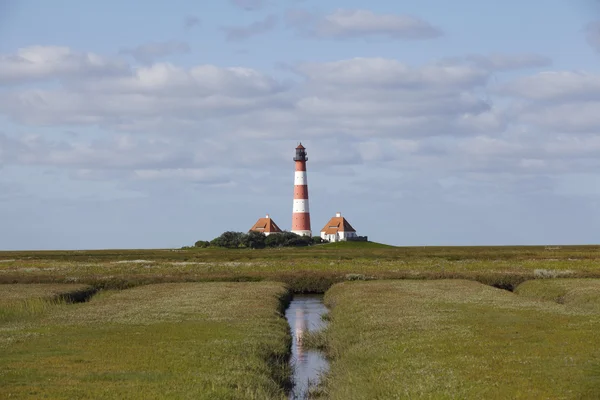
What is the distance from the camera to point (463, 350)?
23.9m

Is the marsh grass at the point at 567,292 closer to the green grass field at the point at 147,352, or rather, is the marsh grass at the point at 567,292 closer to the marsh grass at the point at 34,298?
the green grass field at the point at 147,352

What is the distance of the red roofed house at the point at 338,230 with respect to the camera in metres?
170

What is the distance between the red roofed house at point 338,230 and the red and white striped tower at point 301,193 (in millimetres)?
23922

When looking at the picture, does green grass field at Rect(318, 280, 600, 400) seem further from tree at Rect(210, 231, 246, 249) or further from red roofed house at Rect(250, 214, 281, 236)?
red roofed house at Rect(250, 214, 281, 236)

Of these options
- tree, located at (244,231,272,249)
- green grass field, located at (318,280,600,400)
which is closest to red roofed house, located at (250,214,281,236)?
tree, located at (244,231,272,249)

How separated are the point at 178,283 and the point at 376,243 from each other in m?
108

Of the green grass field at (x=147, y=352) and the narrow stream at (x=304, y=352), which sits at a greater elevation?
the green grass field at (x=147, y=352)

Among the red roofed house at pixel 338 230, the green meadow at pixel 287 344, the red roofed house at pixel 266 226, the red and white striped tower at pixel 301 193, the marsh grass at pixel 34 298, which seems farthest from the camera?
the red roofed house at pixel 338 230

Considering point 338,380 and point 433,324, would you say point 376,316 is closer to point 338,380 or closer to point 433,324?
point 433,324

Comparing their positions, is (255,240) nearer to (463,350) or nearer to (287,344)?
(287,344)

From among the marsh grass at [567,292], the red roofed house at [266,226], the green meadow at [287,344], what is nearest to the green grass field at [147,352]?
the green meadow at [287,344]

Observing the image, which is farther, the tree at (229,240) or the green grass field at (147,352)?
the tree at (229,240)

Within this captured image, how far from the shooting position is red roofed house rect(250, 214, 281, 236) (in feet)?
544

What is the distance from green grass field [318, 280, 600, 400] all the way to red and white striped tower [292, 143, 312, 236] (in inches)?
3999
